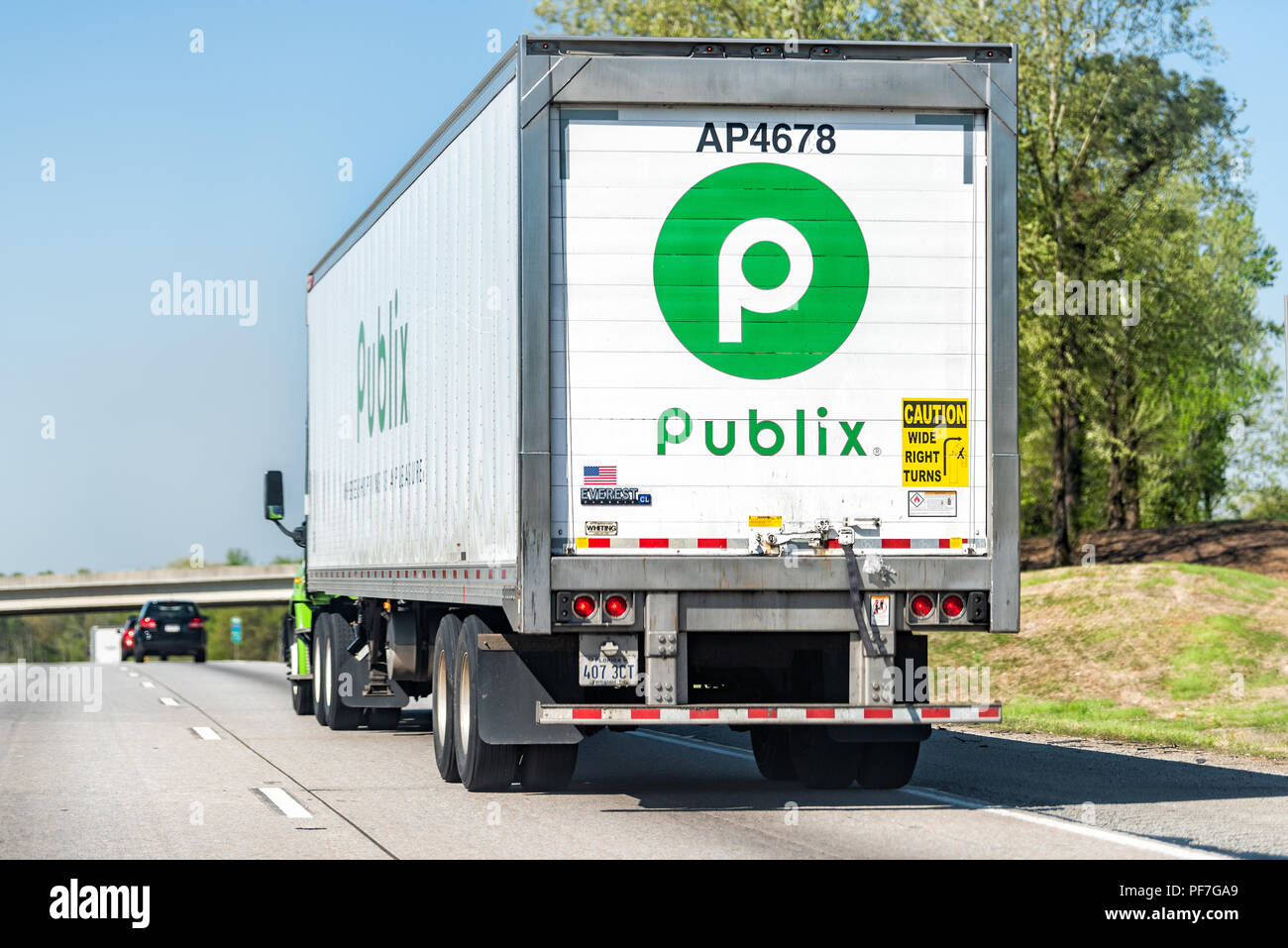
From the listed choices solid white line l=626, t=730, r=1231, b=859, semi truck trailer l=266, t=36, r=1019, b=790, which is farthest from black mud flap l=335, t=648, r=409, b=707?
solid white line l=626, t=730, r=1231, b=859

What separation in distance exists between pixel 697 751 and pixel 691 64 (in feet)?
23.0

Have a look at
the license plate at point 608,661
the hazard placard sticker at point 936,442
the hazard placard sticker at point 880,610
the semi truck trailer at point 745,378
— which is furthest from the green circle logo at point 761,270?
the license plate at point 608,661

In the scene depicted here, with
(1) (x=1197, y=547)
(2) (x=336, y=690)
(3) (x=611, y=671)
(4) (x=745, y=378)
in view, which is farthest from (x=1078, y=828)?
(1) (x=1197, y=547)

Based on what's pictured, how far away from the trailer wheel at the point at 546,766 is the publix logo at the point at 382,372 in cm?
374

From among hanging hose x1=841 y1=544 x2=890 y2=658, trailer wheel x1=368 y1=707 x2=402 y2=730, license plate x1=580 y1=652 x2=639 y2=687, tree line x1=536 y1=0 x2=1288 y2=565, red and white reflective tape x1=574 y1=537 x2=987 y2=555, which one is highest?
tree line x1=536 y1=0 x2=1288 y2=565

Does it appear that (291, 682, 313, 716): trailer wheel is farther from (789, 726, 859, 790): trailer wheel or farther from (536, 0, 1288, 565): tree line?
(536, 0, 1288, 565): tree line

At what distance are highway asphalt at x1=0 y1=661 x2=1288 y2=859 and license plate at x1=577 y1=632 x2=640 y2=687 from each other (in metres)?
0.89

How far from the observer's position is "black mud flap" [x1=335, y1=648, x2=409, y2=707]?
1845 cm

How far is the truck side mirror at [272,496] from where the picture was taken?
23.1m

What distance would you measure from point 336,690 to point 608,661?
8838mm

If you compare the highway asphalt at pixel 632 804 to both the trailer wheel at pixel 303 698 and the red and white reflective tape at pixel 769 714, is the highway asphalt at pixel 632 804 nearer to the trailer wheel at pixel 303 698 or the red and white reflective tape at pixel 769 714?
the red and white reflective tape at pixel 769 714

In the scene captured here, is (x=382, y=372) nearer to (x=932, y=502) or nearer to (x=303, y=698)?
(x=932, y=502)

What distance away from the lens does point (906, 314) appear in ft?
38.0
